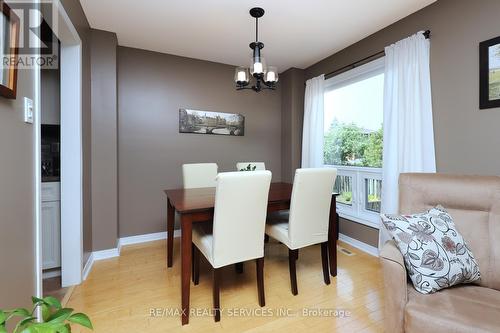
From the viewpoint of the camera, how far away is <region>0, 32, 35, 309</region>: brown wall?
1.04 metres

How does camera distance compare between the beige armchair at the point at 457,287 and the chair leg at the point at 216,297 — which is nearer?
the beige armchair at the point at 457,287

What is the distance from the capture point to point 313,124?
3.49 m

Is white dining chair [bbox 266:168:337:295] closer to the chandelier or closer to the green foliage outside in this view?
the chandelier

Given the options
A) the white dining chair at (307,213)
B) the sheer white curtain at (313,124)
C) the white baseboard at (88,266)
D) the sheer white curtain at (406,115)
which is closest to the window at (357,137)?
the sheer white curtain at (313,124)

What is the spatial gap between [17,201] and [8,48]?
674 mm

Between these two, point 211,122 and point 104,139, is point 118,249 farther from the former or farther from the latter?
point 211,122

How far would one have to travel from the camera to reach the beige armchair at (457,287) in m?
1.08

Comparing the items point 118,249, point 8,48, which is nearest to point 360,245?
point 118,249

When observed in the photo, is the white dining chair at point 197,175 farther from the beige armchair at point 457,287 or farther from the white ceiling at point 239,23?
the beige armchair at point 457,287

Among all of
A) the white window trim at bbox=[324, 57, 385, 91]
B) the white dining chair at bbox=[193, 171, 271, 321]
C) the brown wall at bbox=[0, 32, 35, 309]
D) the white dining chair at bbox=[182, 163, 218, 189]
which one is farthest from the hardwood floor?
the white window trim at bbox=[324, 57, 385, 91]

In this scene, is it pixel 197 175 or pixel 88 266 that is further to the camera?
pixel 197 175

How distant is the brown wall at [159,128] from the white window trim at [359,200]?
5.12ft

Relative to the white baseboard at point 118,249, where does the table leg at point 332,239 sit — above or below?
above

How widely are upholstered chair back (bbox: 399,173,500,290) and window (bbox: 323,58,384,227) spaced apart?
3.94 feet
